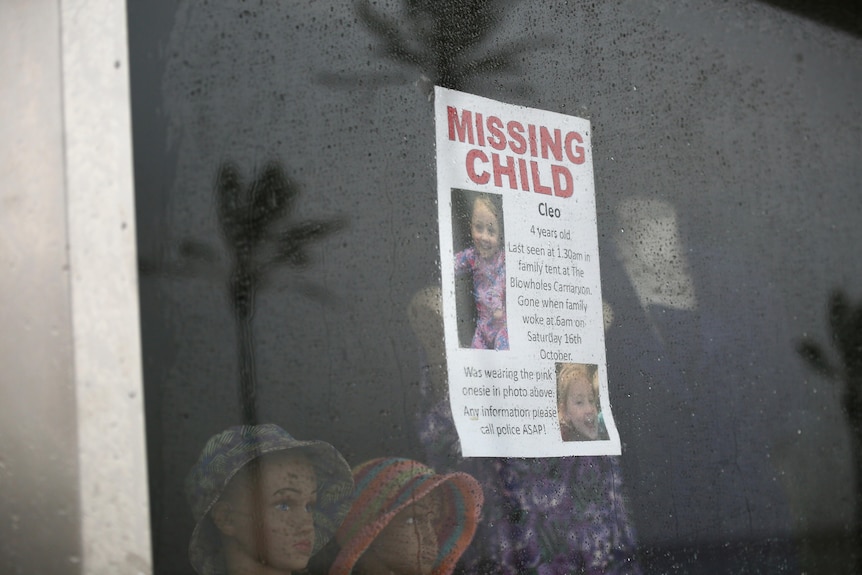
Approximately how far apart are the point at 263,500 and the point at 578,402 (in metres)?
0.70

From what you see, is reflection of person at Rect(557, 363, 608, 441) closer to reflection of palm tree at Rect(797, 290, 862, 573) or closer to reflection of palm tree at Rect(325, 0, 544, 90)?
reflection of palm tree at Rect(325, 0, 544, 90)

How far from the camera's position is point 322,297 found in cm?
214

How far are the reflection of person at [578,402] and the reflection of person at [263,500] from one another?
49 centimetres

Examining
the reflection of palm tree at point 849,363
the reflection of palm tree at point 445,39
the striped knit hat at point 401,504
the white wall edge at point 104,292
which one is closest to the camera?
the white wall edge at point 104,292

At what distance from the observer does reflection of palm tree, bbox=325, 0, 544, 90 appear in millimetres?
2326

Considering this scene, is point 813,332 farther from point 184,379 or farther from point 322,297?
point 184,379

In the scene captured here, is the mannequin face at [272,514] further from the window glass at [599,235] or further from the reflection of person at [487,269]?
the reflection of person at [487,269]

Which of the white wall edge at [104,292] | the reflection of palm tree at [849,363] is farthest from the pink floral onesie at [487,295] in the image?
the reflection of palm tree at [849,363]

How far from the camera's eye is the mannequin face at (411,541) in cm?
220

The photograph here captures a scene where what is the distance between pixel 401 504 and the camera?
87.5 inches

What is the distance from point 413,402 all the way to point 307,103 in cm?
54

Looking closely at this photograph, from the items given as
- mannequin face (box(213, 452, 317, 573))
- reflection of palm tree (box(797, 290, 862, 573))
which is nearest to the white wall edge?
mannequin face (box(213, 452, 317, 573))

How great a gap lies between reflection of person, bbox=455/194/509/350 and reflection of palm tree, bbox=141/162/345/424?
322 mm

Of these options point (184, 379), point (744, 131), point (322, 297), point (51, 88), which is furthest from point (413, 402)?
point (744, 131)
